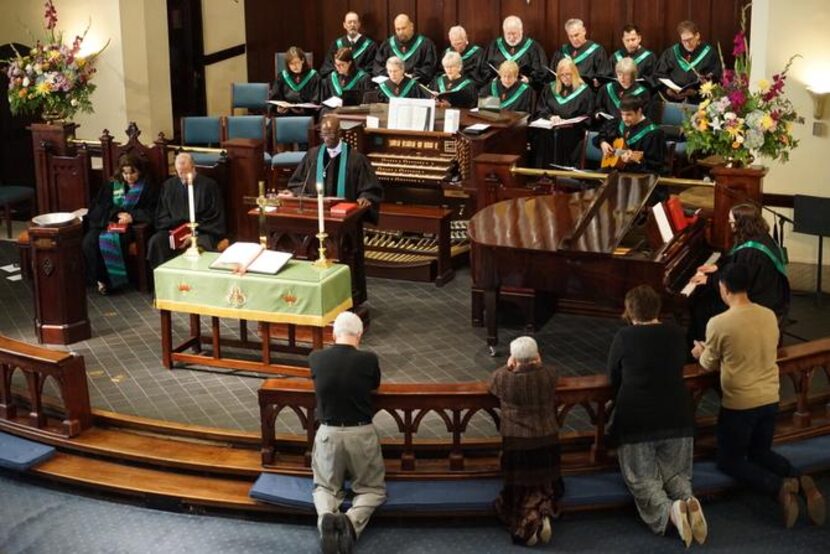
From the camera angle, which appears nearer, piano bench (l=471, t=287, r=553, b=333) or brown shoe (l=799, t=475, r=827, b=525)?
brown shoe (l=799, t=475, r=827, b=525)

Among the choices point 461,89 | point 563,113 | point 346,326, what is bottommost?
point 346,326

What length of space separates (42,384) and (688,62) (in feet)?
31.4

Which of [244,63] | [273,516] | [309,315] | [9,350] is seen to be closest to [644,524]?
[273,516]

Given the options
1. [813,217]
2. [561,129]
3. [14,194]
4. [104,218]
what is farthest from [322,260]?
[14,194]

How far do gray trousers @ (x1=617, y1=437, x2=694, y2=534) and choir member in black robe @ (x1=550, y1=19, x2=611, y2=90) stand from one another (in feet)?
29.3

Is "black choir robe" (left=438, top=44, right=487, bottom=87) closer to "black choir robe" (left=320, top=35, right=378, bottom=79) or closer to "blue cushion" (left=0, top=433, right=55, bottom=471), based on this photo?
"black choir robe" (left=320, top=35, right=378, bottom=79)

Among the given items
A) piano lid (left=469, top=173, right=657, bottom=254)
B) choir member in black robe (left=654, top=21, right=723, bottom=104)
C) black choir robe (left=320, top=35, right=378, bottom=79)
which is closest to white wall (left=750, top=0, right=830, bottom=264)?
choir member in black robe (left=654, top=21, right=723, bottom=104)

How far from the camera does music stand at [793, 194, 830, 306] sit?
11.3 m

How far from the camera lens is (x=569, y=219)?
995 cm

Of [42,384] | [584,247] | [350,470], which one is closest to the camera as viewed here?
[350,470]

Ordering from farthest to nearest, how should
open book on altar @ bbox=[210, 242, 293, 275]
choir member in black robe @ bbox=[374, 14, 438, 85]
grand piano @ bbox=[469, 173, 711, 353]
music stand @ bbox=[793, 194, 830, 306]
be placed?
choir member in black robe @ bbox=[374, 14, 438, 85] < music stand @ bbox=[793, 194, 830, 306] < open book on altar @ bbox=[210, 242, 293, 275] < grand piano @ bbox=[469, 173, 711, 353]

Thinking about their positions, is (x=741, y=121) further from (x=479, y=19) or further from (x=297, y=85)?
(x=479, y=19)

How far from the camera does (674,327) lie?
783 cm

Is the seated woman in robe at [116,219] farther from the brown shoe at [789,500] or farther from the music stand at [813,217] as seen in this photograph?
the brown shoe at [789,500]
